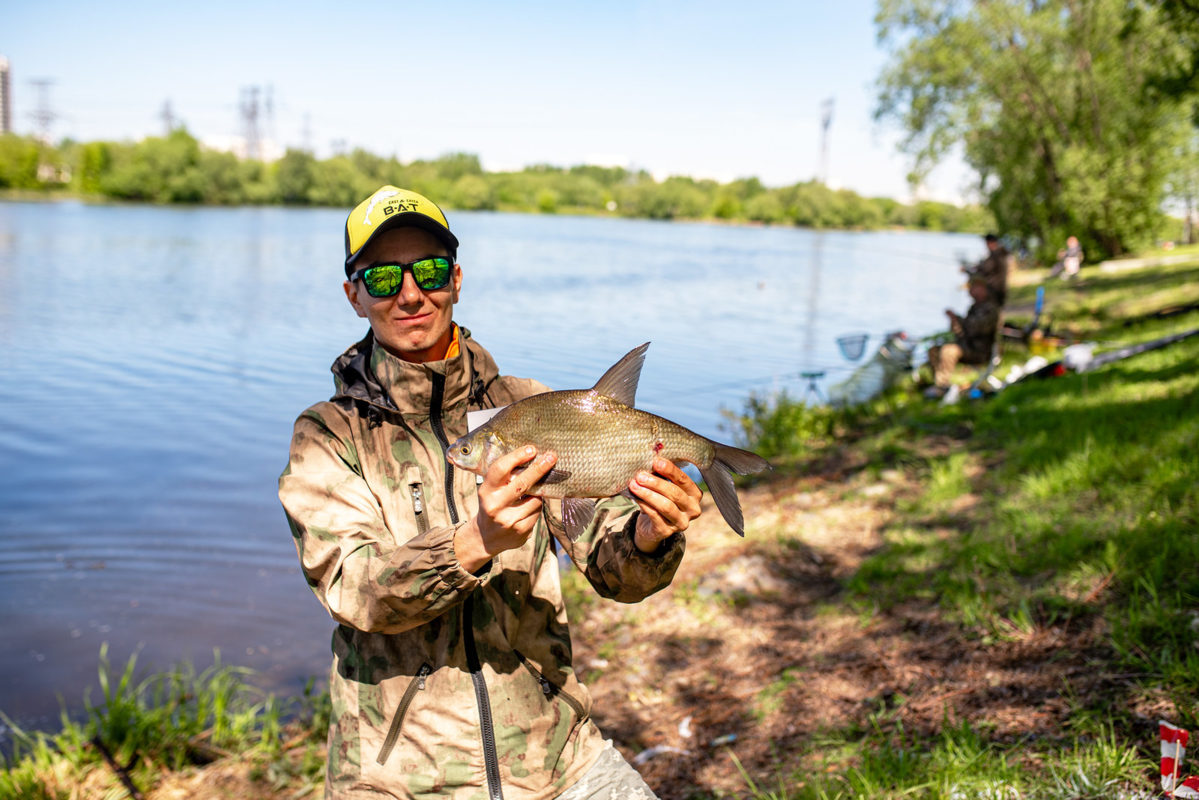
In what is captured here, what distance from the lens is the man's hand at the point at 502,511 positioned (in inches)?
78.5

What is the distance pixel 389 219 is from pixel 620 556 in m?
1.19

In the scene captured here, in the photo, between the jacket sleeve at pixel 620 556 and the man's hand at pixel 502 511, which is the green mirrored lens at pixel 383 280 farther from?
the jacket sleeve at pixel 620 556

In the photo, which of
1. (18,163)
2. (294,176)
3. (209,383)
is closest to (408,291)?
(209,383)

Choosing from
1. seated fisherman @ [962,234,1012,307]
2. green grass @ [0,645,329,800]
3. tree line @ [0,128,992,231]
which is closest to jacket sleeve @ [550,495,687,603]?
green grass @ [0,645,329,800]

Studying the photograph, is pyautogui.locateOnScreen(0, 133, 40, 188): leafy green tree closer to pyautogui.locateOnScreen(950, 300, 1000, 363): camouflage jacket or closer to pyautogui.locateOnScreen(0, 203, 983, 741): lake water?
pyautogui.locateOnScreen(0, 203, 983, 741): lake water

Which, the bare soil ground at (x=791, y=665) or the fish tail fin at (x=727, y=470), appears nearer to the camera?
the fish tail fin at (x=727, y=470)

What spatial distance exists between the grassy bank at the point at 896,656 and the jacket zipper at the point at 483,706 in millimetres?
1842

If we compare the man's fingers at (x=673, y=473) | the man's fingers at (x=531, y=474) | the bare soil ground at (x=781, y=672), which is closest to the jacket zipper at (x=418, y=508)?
the man's fingers at (x=531, y=474)

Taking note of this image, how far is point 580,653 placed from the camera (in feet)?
20.1

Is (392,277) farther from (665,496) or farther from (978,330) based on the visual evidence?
(978,330)

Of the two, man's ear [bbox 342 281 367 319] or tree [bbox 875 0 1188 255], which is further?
tree [bbox 875 0 1188 255]

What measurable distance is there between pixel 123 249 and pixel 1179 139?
4142cm

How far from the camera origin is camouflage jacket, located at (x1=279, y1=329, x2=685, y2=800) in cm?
221

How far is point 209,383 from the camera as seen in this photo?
50.1 feet
